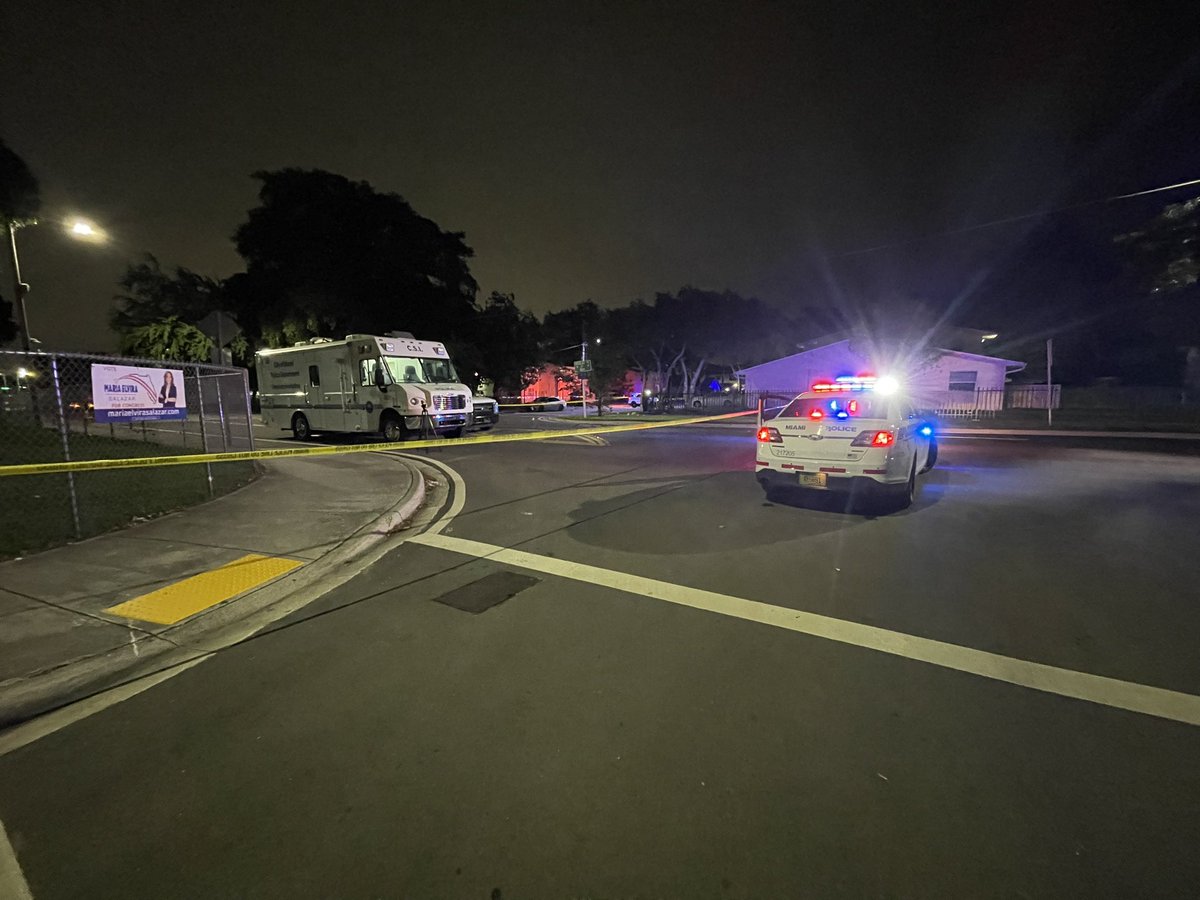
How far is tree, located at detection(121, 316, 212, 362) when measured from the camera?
38.3 meters

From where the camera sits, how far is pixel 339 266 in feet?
117

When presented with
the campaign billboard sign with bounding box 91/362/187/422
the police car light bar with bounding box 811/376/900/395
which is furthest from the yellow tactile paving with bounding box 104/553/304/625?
the police car light bar with bounding box 811/376/900/395

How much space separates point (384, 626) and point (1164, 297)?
42.4 meters

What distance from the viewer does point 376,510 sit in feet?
25.2

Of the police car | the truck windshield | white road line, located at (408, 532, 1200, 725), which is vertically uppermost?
the truck windshield

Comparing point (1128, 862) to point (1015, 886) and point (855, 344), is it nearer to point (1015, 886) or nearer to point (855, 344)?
point (1015, 886)

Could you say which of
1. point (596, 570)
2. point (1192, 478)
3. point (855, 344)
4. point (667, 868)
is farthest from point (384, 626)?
A: point (855, 344)

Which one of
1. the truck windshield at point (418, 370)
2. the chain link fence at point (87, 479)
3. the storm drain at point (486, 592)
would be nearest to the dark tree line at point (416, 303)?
the truck windshield at point (418, 370)

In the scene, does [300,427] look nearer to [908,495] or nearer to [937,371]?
[908,495]

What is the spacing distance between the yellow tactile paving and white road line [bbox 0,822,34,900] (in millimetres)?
2162

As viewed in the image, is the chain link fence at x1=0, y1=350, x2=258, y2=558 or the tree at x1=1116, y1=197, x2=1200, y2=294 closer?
the chain link fence at x1=0, y1=350, x2=258, y2=558

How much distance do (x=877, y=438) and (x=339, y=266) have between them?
3735 centimetres

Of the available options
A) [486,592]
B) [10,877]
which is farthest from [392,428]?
[10,877]

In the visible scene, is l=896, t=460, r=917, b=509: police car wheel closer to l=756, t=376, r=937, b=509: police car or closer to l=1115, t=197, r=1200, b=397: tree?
l=756, t=376, r=937, b=509: police car
